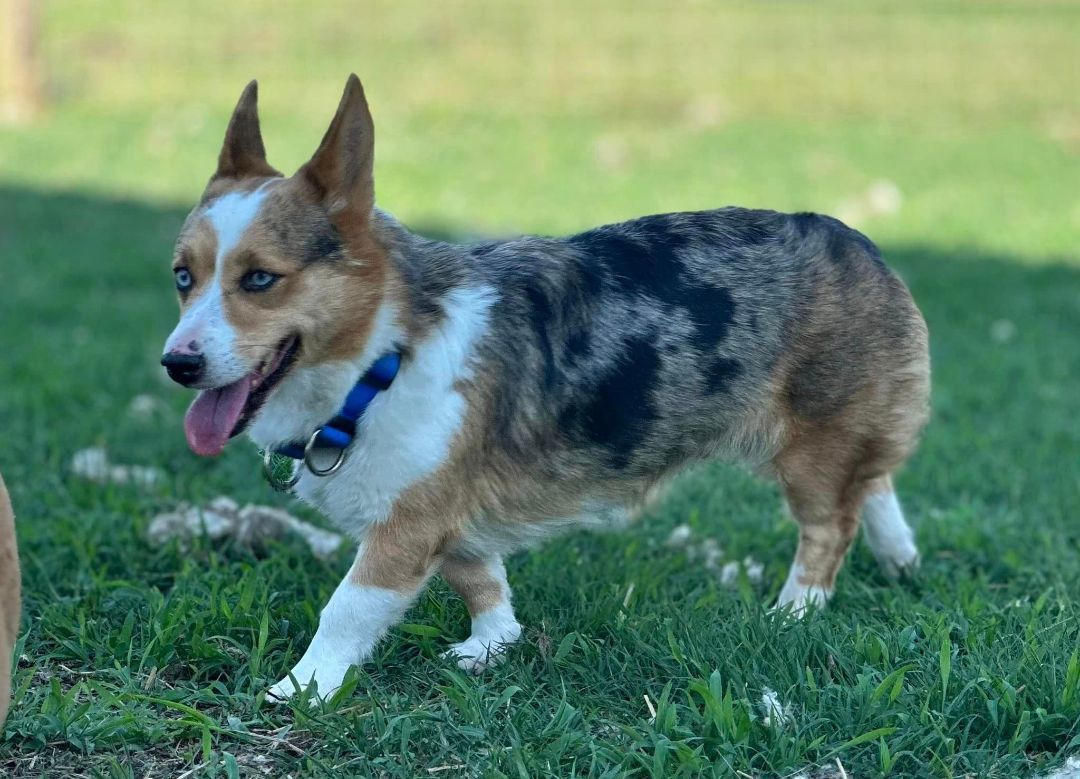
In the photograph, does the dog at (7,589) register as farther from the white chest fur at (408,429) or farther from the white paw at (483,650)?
the white paw at (483,650)

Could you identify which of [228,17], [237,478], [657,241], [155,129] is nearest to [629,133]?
[155,129]

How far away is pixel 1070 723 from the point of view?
3.22 m

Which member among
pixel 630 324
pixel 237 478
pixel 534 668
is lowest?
pixel 237 478

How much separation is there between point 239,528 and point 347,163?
1531mm

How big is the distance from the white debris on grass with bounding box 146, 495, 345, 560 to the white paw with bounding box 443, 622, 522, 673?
90cm

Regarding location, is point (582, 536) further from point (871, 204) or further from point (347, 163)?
point (871, 204)

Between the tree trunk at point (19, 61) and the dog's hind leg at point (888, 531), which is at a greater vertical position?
Result: the dog's hind leg at point (888, 531)

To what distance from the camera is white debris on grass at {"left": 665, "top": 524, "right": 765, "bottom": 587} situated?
4430 mm

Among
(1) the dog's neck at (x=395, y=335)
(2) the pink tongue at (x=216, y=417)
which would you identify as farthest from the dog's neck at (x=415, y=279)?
(2) the pink tongue at (x=216, y=417)

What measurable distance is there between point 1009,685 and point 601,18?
19.5 meters

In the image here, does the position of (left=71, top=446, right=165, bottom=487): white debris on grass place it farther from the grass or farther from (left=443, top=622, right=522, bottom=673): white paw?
(left=443, top=622, right=522, bottom=673): white paw

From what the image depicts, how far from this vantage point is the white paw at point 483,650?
3.60 meters

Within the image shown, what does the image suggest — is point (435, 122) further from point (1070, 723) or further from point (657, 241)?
point (1070, 723)

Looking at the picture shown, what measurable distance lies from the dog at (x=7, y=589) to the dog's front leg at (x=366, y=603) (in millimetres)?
645
